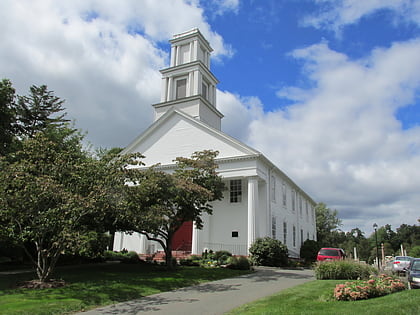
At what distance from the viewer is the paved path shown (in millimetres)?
8773

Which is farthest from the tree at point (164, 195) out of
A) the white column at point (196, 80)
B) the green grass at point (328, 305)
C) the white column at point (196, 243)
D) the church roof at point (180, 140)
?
the white column at point (196, 80)

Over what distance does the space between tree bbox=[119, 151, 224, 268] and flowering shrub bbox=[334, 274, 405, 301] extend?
7422mm

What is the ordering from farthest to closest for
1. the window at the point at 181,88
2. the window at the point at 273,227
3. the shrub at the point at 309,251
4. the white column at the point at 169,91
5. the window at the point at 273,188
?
the shrub at the point at 309,251 < the window at the point at 181,88 < the white column at the point at 169,91 < the window at the point at 273,188 < the window at the point at 273,227

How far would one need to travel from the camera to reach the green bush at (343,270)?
45.5ft

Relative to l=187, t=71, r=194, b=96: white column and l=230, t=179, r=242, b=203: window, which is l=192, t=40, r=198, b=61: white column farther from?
l=230, t=179, r=242, b=203: window

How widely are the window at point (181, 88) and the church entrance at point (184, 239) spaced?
12.2m

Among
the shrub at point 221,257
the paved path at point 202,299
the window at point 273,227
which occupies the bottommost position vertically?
the paved path at point 202,299

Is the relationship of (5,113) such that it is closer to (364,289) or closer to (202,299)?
(202,299)

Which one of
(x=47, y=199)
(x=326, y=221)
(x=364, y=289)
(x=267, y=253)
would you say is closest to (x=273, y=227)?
(x=267, y=253)

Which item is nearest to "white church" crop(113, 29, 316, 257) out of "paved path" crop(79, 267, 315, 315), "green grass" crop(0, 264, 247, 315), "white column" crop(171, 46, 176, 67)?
"white column" crop(171, 46, 176, 67)

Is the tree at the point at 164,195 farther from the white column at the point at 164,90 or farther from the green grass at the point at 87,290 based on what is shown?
the white column at the point at 164,90

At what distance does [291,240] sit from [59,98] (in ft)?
92.0

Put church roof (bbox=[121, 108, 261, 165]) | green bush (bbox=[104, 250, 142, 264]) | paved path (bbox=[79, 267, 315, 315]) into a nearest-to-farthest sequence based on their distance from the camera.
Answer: paved path (bbox=[79, 267, 315, 315]) < green bush (bbox=[104, 250, 142, 264]) < church roof (bbox=[121, 108, 261, 165])

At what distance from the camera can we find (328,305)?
816cm
